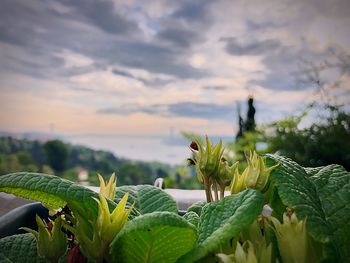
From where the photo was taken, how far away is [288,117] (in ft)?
7.31

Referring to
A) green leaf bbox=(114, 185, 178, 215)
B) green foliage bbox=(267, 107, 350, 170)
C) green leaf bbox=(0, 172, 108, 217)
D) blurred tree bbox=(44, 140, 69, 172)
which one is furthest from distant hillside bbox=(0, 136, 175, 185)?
green leaf bbox=(0, 172, 108, 217)

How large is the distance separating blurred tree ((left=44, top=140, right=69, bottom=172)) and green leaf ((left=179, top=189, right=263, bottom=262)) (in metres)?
3.72

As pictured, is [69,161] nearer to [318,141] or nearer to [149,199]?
[318,141]

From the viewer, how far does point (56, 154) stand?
4082 mm

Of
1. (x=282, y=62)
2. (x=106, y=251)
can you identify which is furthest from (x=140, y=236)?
(x=282, y=62)

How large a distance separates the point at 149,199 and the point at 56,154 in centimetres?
376

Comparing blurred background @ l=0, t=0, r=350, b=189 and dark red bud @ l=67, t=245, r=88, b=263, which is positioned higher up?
blurred background @ l=0, t=0, r=350, b=189

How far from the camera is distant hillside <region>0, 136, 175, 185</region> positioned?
3.31 meters

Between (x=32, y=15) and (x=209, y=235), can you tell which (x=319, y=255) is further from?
(x=32, y=15)

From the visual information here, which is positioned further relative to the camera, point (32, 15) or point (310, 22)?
point (32, 15)

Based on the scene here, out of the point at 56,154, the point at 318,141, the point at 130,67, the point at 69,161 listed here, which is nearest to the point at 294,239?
the point at 318,141

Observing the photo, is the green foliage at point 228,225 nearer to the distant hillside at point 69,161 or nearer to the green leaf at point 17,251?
the green leaf at point 17,251

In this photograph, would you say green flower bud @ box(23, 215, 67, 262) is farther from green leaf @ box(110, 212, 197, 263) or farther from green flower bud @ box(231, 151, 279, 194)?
green flower bud @ box(231, 151, 279, 194)

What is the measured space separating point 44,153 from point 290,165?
3867 millimetres
